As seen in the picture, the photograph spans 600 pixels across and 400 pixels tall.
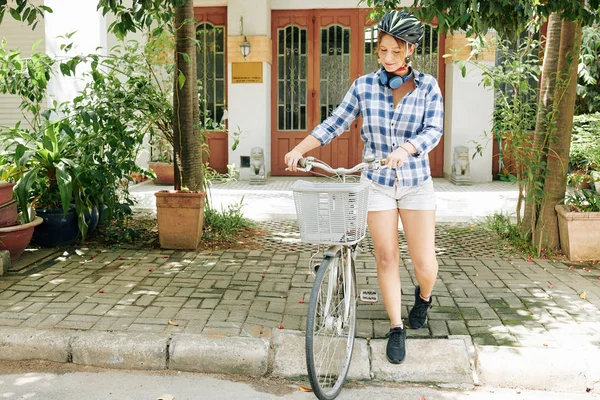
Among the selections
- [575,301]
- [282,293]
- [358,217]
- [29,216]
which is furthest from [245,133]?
[358,217]

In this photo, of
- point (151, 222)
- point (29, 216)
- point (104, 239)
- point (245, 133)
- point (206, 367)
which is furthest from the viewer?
point (245, 133)

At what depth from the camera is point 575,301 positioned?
5.08 metres

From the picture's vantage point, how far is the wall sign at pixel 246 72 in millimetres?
11977

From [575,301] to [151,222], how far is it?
193 inches

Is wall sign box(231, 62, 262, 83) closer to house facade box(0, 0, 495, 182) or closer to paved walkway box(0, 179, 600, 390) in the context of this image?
house facade box(0, 0, 495, 182)

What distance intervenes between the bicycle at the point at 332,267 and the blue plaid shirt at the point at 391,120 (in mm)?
269

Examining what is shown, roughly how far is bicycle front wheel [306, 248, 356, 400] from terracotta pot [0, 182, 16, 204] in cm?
363

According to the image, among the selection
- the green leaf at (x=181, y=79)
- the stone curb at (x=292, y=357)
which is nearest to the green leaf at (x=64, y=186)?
the green leaf at (x=181, y=79)

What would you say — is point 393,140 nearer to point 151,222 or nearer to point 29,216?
point 29,216

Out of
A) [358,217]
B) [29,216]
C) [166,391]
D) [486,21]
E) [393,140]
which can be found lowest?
[166,391]

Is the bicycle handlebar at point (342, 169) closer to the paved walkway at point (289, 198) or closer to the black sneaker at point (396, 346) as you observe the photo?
the black sneaker at point (396, 346)

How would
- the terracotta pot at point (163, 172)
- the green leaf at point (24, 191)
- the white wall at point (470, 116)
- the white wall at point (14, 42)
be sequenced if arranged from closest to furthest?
1. the green leaf at point (24, 191)
2. the white wall at point (14, 42)
3. the terracotta pot at point (163, 172)
4. the white wall at point (470, 116)

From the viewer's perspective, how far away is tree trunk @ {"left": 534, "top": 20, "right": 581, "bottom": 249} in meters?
6.19

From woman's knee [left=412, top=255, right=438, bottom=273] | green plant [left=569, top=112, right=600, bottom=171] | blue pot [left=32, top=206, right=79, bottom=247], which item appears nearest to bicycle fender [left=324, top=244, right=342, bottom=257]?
woman's knee [left=412, top=255, right=438, bottom=273]
